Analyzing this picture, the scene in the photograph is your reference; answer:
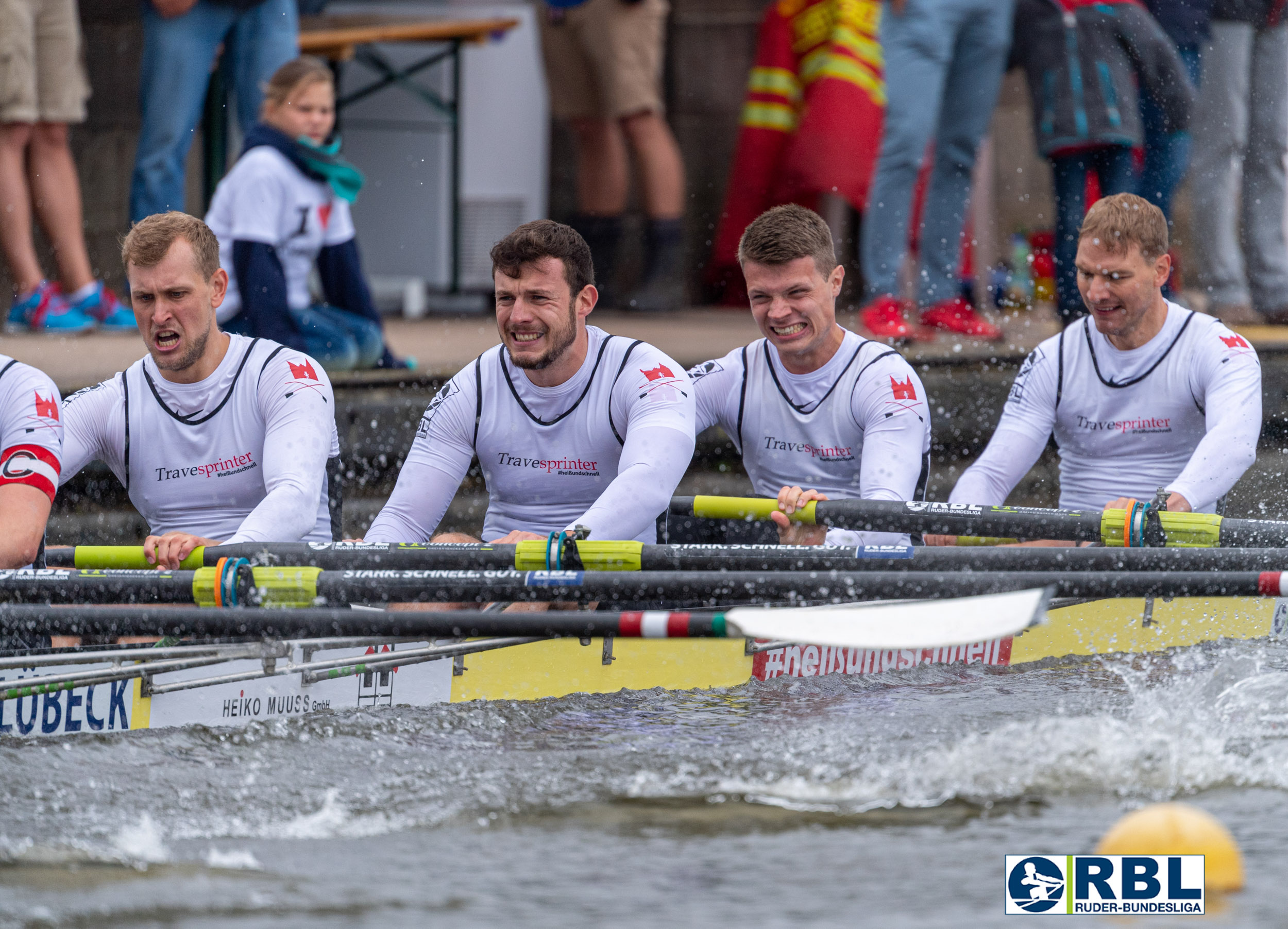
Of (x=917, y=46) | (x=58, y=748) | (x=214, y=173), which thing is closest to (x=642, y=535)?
(x=58, y=748)

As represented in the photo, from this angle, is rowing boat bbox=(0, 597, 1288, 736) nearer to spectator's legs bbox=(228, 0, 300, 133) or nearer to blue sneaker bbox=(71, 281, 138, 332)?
blue sneaker bbox=(71, 281, 138, 332)

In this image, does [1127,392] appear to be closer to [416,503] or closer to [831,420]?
[831,420]

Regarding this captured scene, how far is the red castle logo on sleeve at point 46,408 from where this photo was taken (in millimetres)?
4316

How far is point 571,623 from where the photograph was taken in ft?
11.8

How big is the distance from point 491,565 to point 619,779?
610 mm

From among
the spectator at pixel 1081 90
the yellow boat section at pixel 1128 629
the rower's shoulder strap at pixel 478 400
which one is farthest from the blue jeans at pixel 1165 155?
the rower's shoulder strap at pixel 478 400

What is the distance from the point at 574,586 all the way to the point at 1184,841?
1360mm

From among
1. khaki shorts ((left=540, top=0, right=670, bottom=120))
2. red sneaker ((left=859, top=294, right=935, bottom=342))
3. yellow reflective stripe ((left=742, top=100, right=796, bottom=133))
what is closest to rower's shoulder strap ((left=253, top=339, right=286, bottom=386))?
red sneaker ((left=859, top=294, right=935, bottom=342))

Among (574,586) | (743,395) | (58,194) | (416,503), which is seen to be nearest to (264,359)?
(416,503)

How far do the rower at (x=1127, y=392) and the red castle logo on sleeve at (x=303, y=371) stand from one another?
6.14ft

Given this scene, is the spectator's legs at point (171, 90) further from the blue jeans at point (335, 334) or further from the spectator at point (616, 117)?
the spectator at point (616, 117)

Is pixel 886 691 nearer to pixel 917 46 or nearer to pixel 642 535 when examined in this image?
pixel 642 535

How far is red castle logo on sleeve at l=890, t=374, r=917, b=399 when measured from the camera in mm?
4949

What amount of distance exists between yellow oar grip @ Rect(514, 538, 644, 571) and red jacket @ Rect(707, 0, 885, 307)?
469 centimetres
